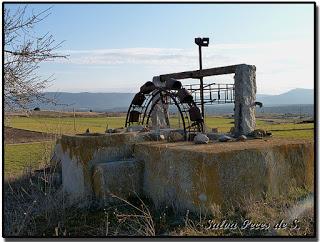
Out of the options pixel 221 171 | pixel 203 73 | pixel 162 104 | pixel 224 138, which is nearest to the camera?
pixel 221 171

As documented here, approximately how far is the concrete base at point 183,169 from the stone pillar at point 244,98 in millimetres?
961

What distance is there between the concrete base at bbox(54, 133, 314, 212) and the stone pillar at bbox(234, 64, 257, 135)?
0.96 m

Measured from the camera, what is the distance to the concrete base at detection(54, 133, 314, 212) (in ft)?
22.6

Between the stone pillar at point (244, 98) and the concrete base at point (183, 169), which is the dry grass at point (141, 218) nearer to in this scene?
the concrete base at point (183, 169)

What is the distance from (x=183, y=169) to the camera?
7156 mm

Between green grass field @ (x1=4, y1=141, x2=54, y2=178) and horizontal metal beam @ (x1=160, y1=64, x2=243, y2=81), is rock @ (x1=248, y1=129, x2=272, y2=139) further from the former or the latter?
green grass field @ (x1=4, y1=141, x2=54, y2=178)

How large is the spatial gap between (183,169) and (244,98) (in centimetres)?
271

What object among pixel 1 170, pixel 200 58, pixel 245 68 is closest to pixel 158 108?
pixel 200 58

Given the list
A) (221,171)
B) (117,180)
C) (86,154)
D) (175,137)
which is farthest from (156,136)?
(221,171)

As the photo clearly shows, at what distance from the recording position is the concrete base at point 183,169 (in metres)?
6.88

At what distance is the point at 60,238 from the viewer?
611cm

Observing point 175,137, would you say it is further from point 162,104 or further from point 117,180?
point 162,104

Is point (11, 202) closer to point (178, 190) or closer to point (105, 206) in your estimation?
point (105, 206)

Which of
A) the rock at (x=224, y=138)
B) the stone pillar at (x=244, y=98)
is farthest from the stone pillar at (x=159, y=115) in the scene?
the rock at (x=224, y=138)
